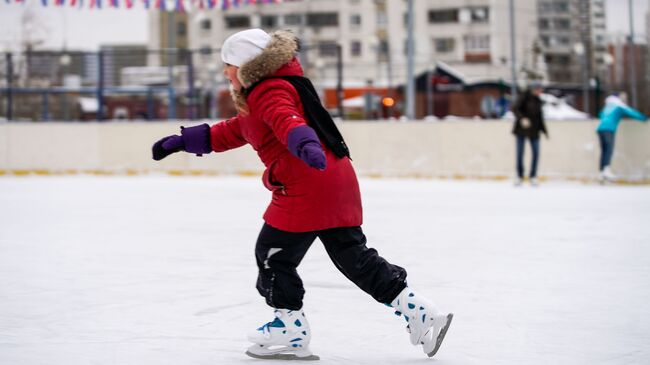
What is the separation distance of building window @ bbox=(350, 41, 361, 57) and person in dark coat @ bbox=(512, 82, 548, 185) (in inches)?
2438

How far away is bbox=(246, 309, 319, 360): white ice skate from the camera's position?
3.98m

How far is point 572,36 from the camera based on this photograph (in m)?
84.6

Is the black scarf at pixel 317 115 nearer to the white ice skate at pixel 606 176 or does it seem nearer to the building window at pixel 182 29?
→ the white ice skate at pixel 606 176

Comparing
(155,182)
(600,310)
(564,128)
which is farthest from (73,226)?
(564,128)

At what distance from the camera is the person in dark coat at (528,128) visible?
49.3 ft

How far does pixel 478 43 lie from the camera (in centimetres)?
7281

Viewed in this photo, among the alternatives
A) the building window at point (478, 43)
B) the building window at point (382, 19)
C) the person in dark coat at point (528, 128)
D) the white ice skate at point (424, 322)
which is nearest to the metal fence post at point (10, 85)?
the person in dark coat at point (528, 128)

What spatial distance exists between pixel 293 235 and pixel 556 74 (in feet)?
240

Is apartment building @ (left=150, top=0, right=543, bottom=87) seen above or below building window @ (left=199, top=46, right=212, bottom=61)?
above

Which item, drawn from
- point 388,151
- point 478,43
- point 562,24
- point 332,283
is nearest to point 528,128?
point 388,151

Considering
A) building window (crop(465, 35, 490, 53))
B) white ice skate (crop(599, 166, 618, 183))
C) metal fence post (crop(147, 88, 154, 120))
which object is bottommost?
white ice skate (crop(599, 166, 618, 183))

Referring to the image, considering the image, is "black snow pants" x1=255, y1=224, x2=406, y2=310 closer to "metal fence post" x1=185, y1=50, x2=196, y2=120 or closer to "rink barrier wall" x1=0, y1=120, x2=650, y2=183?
"rink barrier wall" x1=0, y1=120, x2=650, y2=183

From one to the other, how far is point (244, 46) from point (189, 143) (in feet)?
1.41

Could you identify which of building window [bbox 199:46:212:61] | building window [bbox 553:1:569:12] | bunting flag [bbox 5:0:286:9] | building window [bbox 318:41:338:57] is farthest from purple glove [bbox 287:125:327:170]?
building window [bbox 553:1:569:12]
